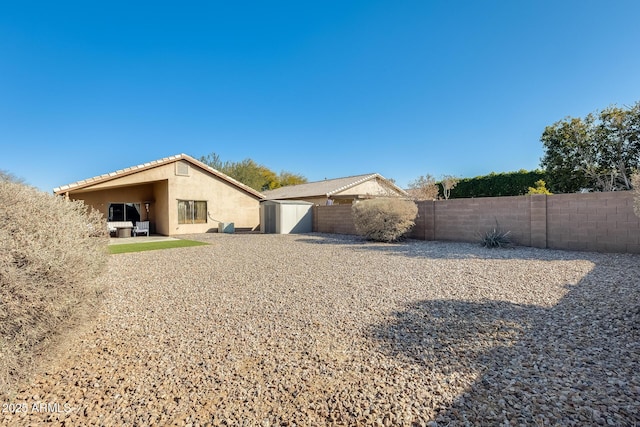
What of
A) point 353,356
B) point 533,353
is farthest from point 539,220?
point 353,356

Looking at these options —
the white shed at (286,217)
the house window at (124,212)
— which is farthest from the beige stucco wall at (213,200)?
the house window at (124,212)

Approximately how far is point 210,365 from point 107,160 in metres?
31.9

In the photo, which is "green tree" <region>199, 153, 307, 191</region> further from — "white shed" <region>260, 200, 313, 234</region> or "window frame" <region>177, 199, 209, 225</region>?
"white shed" <region>260, 200, 313, 234</region>

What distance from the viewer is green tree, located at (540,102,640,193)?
1642cm

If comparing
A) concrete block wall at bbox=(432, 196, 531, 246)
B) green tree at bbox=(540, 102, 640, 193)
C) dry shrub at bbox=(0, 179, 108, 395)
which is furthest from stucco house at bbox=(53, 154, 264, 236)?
green tree at bbox=(540, 102, 640, 193)

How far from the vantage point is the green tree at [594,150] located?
16.4 m

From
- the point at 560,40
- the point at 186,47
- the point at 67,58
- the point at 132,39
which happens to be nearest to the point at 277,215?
the point at 186,47

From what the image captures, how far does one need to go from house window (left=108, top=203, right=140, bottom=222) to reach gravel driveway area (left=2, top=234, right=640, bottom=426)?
18.1 meters

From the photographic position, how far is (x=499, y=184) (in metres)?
24.0

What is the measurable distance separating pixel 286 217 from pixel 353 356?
1751 centimetres

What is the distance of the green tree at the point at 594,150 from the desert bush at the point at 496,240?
31.1 feet

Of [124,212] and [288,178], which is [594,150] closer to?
[124,212]

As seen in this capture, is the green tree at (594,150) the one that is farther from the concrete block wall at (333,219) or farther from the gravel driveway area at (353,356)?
the gravel driveway area at (353,356)

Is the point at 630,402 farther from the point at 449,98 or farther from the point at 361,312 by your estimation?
the point at 449,98
